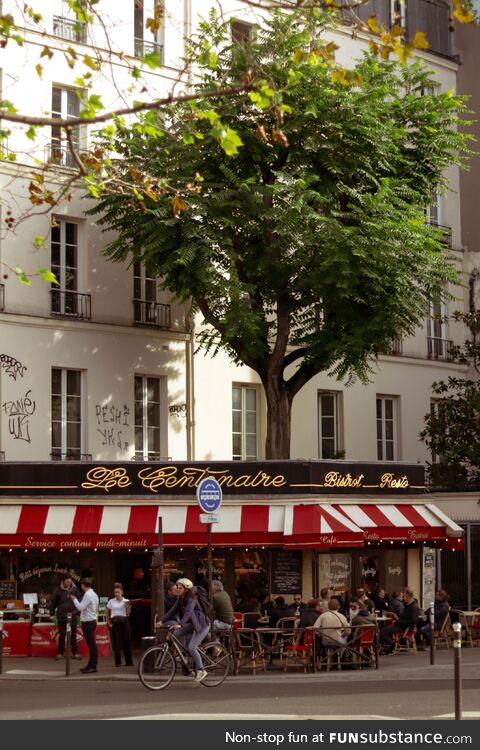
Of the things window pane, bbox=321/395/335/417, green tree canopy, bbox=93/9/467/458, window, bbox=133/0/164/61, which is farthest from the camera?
window pane, bbox=321/395/335/417

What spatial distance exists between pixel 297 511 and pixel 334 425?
23.7 feet

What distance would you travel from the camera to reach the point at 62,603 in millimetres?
26266

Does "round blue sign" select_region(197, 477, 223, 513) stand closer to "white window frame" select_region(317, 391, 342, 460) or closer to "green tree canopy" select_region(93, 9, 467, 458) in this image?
"green tree canopy" select_region(93, 9, 467, 458)

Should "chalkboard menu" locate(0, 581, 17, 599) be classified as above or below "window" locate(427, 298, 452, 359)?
below

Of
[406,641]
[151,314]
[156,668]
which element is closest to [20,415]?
[151,314]

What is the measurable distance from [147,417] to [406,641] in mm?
7830

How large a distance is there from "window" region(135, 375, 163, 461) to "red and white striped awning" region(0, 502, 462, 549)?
271 centimetres

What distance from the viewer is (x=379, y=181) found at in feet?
96.3

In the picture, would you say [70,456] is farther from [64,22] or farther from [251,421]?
[64,22]

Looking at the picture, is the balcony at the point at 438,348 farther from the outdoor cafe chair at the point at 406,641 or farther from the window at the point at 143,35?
the outdoor cafe chair at the point at 406,641

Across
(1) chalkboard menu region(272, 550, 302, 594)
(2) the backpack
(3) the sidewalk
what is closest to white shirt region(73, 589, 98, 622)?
(3) the sidewalk

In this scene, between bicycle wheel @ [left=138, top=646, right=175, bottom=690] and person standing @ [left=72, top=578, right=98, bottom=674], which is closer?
bicycle wheel @ [left=138, top=646, right=175, bottom=690]

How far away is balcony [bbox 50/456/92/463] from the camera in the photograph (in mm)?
29656
